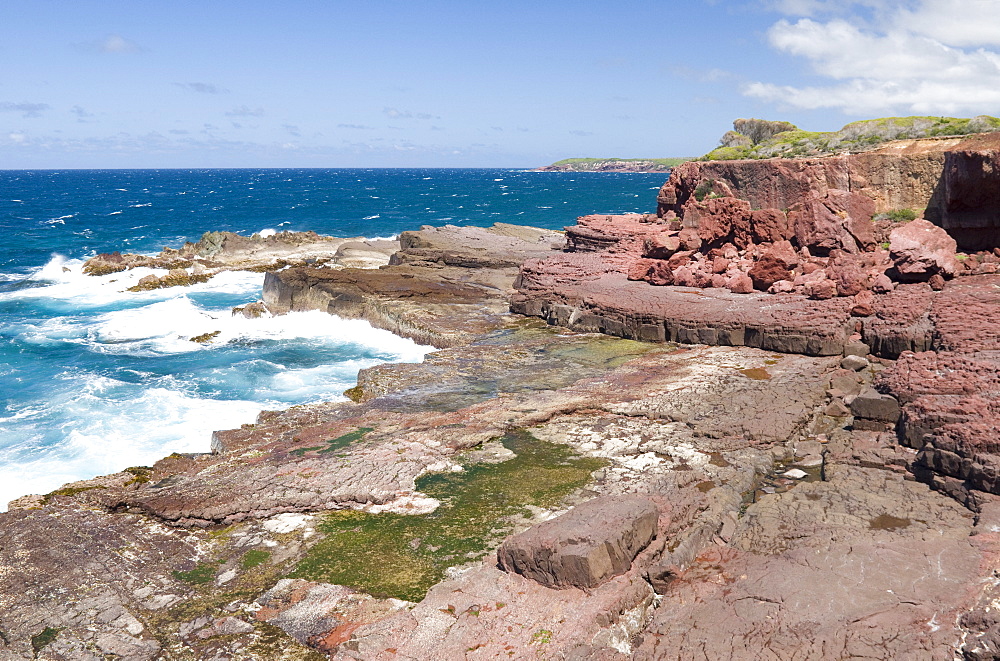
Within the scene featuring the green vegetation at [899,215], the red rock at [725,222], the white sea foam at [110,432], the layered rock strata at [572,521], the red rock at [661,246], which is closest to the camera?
the layered rock strata at [572,521]

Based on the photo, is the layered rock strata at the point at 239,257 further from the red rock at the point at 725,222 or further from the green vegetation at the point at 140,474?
the green vegetation at the point at 140,474

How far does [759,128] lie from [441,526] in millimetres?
39548

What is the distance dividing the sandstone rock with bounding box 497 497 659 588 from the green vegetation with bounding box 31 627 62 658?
20.6 ft

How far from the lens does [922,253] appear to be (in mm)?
24188

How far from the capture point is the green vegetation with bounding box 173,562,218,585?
1194 cm

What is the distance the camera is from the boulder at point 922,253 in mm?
24016

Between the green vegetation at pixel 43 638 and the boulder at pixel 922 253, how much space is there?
24.4 m

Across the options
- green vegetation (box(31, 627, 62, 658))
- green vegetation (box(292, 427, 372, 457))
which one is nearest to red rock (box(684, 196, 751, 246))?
green vegetation (box(292, 427, 372, 457))

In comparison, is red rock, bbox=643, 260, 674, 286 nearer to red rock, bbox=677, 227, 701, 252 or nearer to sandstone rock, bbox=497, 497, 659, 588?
red rock, bbox=677, 227, 701, 252

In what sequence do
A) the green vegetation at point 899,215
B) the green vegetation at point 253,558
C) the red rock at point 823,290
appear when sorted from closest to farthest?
the green vegetation at point 253,558
the red rock at point 823,290
the green vegetation at point 899,215

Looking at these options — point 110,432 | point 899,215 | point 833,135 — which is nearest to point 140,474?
point 110,432

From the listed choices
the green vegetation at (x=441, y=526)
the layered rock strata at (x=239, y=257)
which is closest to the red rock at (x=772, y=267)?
the green vegetation at (x=441, y=526)

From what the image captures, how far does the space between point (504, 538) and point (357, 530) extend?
2638 mm

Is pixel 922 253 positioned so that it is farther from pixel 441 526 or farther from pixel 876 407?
pixel 441 526
